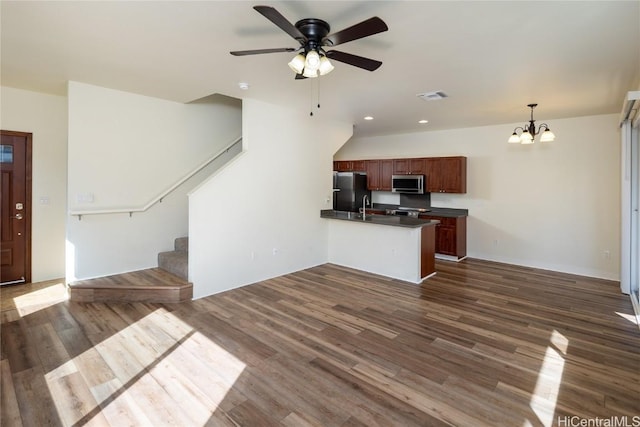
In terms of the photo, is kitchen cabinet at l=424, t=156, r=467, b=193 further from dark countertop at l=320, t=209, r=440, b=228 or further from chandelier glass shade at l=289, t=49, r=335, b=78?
chandelier glass shade at l=289, t=49, r=335, b=78

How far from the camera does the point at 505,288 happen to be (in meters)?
4.74

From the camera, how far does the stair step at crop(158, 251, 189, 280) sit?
174 inches

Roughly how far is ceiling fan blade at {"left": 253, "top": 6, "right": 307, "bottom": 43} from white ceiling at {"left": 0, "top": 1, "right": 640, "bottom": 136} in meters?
0.24

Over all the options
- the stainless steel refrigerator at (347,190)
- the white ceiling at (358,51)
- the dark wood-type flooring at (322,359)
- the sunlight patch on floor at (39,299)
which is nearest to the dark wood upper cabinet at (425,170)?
the stainless steel refrigerator at (347,190)

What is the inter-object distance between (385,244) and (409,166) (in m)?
2.43

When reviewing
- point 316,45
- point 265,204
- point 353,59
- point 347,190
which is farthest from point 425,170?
point 316,45

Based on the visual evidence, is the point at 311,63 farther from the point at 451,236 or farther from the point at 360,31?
the point at 451,236

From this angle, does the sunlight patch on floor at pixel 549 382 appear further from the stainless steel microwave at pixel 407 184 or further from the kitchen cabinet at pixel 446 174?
the stainless steel microwave at pixel 407 184

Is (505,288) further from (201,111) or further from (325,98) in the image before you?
(201,111)

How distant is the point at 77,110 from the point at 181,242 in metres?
2.23

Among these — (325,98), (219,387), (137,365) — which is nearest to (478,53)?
(325,98)

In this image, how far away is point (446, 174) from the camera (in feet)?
21.6

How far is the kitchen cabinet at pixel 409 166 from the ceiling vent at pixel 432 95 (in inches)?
99.7

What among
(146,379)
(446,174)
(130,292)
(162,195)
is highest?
(446,174)
